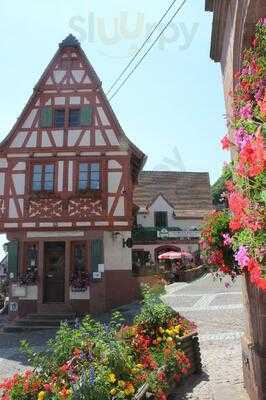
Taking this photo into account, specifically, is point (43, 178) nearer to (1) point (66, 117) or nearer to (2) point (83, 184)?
(2) point (83, 184)

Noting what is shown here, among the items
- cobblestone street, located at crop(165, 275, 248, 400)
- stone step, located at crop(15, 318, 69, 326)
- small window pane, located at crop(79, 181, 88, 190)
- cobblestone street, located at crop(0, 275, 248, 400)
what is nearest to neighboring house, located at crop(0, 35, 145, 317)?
small window pane, located at crop(79, 181, 88, 190)

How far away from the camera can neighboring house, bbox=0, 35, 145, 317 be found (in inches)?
660

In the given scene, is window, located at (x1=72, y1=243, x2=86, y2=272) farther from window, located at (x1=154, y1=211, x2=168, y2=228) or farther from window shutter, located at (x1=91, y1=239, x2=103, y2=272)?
window, located at (x1=154, y1=211, x2=168, y2=228)

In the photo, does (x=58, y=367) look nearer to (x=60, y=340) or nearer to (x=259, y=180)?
(x=60, y=340)

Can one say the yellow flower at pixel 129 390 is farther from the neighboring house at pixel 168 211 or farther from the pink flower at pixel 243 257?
the neighboring house at pixel 168 211

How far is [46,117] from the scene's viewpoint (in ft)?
58.8

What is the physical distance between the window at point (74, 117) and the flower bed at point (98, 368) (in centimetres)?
1189

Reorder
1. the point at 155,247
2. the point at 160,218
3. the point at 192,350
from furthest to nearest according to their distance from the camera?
the point at 160,218
the point at 155,247
the point at 192,350

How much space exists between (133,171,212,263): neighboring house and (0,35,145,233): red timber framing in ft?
56.6

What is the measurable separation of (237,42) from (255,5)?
96cm

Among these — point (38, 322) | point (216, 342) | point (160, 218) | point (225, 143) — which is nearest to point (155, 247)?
point (160, 218)

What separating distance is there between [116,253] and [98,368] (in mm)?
12568

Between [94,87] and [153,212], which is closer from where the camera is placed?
[94,87]

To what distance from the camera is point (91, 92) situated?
1797cm
